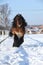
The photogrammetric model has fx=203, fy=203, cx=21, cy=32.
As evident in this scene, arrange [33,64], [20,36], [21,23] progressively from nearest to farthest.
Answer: [33,64]
[21,23]
[20,36]

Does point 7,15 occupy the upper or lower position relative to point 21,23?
lower

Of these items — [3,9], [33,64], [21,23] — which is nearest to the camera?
[33,64]

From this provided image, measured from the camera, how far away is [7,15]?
5009cm

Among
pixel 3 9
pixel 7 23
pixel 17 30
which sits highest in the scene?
pixel 17 30

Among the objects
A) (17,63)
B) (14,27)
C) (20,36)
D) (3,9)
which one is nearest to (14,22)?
(14,27)

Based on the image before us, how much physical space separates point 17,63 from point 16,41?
3.52m

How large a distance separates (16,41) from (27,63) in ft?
11.6

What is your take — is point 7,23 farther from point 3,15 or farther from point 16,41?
point 16,41

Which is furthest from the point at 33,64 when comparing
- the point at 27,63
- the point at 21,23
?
the point at 21,23

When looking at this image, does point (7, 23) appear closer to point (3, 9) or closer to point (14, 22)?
point (3, 9)

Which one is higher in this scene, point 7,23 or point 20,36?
point 20,36

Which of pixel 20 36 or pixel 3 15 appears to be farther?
pixel 3 15

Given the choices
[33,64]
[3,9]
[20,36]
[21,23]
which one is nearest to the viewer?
[33,64]

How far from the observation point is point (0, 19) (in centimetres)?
5141
